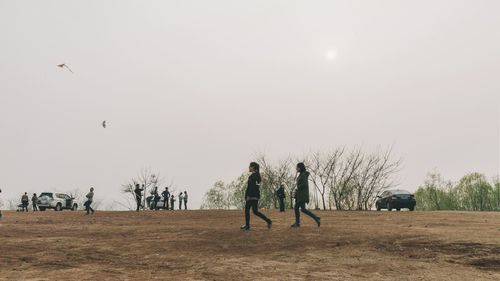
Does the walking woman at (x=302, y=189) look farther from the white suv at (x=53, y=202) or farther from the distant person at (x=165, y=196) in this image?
the white suv at (x=53, y=202)

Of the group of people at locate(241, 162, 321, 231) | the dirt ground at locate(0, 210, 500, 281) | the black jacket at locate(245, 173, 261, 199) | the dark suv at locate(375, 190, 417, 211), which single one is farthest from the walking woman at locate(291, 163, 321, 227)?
the dark suv at locate(375, 190, 417, 211)

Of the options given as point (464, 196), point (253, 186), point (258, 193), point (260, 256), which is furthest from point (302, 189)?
point (464, 196)

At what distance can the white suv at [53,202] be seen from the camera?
121ft

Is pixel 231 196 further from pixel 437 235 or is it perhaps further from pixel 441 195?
pixel 437 235

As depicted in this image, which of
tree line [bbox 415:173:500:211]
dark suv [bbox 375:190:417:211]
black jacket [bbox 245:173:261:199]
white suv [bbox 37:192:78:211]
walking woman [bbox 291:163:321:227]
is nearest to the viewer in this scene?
black jacket [bbox 245:173:261:199]

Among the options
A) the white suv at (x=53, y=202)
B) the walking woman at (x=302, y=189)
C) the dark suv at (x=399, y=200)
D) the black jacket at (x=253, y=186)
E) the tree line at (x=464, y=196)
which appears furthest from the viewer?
the tree line at (x=464, y=196)

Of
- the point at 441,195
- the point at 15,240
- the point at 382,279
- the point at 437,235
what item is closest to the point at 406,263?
the point at 382,279

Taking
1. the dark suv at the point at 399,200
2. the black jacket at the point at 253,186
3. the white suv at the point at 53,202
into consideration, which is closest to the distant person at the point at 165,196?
the white suv at the point at 53,202

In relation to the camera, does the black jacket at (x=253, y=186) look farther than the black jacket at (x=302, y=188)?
No

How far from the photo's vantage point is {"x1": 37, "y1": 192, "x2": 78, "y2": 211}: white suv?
36.9m

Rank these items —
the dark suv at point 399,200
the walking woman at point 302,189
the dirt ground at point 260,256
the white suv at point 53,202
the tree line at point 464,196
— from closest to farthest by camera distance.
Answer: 1. the dirt ground at point 260,256
2. the walking woman at point 302,189
3. the dark suv at point 399,200
4. the white suv at point 53,202
5. the tree line at point 464,196

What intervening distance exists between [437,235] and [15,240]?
36.2 ft

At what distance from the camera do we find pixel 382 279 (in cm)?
671

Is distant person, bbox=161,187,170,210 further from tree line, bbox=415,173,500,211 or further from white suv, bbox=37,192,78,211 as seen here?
tree line, bbox=415,173,500,211
